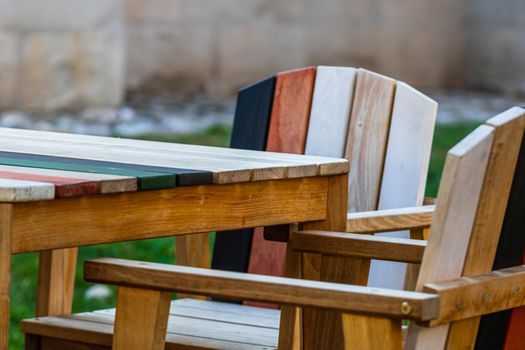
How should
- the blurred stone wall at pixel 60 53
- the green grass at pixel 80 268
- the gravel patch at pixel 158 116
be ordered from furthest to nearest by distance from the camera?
the blurred stone wall at pixel 60 53 → the gravel patch at pixel 158 116 → the green grass at pixel 80 268

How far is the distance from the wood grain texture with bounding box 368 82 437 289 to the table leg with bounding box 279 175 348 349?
0.51 meters

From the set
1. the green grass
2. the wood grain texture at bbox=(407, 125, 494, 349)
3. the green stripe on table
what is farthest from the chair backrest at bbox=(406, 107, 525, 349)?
the green grass

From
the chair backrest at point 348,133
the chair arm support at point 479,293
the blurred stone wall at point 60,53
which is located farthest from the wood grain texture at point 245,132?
the blurred stone wall at point 60,53

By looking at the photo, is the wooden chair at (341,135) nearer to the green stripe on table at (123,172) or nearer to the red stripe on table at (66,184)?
the green stripe on table at (123,172)

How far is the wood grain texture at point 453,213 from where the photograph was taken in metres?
1.87

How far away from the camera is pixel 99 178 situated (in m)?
2.07

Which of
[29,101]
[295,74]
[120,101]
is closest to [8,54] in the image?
[29,101]

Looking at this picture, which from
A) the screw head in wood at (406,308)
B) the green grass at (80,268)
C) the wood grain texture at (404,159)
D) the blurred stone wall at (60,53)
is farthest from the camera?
the blurred stone wall at (60,53)

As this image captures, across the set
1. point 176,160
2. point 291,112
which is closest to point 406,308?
point 176,160

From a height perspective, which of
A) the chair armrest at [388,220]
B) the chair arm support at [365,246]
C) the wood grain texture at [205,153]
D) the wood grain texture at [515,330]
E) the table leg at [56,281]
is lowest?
the table leg at [56,281]

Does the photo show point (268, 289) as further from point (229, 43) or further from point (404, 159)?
point (229, 43)

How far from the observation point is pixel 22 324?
8.84ft

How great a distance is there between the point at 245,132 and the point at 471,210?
148 centimetres

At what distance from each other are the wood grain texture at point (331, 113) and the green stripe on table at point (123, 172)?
3.72 feet
